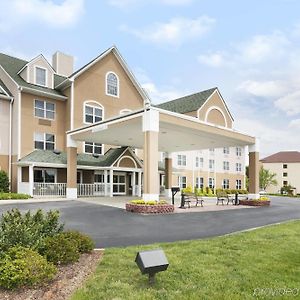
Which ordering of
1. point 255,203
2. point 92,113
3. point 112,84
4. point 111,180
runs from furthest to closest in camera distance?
point 112,84
point 92,113
point 111,180
point 255,203

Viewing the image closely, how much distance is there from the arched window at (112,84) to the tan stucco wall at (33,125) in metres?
4.78

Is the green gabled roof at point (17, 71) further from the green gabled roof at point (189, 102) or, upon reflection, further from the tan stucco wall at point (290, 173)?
the tan stucco wall at point (290, 173)

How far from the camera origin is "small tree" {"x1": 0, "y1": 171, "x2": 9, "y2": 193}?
2481 cm

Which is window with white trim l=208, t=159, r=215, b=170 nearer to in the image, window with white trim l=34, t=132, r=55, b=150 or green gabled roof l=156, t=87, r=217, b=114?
green gabled roof l=156, t=87, r=217, b=114

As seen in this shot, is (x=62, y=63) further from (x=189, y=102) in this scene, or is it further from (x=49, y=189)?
(x=189, y=102)

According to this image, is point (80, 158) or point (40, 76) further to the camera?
point (40, 76)

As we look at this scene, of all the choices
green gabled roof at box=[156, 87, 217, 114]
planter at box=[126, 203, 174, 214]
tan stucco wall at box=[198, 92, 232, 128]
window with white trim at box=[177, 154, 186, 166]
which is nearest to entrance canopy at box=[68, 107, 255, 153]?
planter at box=[126, 203, 174, 214]

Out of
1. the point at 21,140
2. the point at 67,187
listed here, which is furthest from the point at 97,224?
the point at 21,140

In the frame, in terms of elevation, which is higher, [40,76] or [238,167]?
[40,76]

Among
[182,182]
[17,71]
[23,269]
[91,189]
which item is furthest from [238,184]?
[23,269]

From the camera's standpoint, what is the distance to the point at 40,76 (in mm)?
28766

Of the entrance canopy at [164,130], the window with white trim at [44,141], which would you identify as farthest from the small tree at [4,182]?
the entrance canopy at [164,130]

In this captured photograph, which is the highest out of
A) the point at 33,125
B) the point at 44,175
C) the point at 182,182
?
the point at 33,125

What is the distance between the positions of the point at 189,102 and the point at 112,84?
1354 cm
